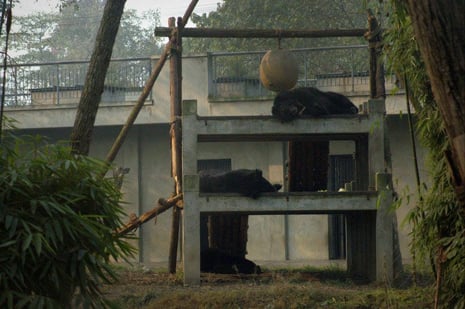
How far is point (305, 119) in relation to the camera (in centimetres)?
1143

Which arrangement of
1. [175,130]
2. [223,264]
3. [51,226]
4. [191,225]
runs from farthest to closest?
[175,130] → [223,264] → [191,225] → [51,226]

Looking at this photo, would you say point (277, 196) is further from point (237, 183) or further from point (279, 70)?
point (279, 70)

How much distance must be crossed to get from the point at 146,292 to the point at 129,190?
10.6 m

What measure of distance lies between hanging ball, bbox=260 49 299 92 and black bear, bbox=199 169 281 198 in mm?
1752

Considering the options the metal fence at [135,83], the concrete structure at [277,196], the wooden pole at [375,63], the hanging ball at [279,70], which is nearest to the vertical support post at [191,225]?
the concrete structure at [277,196]

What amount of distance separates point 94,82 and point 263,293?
122 inches

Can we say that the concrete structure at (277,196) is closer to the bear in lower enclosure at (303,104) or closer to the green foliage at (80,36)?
the bear in lower enclosure at (303,104)

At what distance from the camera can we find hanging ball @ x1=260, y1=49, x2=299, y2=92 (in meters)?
13.2

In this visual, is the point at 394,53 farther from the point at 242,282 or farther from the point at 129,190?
the point at 129,190

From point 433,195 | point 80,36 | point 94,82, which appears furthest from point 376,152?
point 80,36

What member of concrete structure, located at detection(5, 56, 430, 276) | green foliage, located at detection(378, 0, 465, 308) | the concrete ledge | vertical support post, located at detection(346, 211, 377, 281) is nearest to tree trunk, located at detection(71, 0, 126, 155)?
the concrete ledge

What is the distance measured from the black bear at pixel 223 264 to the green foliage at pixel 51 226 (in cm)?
545

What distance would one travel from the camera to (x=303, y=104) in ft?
38.3

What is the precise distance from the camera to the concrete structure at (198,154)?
20219 millimetres
